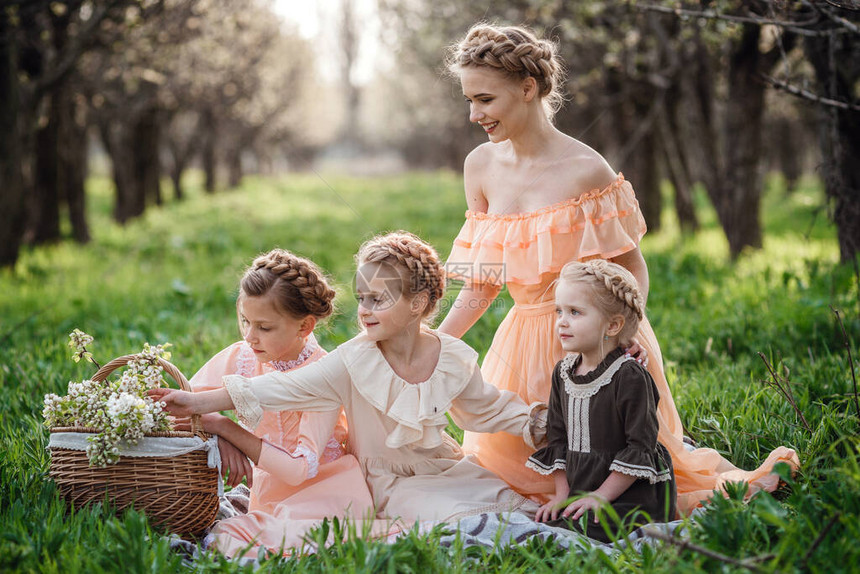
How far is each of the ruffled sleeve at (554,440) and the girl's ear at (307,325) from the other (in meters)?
1.06

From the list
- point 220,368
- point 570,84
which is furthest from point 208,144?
point 220,368

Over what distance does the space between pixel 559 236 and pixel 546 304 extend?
31 centimetres

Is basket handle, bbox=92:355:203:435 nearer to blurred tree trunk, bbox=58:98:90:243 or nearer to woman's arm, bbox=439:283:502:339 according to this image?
woman's arm, bbox=439:283:502:339

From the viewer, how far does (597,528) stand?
286 cm

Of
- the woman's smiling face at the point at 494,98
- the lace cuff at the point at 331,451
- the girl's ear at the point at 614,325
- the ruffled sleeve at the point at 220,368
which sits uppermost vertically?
the woman's smiling face at the point at 494,98

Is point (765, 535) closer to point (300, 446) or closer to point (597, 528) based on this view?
point (597, 528)

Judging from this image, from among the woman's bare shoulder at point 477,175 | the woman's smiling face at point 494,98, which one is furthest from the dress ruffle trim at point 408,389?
the woman's smiling face at point 494,98

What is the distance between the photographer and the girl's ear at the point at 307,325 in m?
3.30

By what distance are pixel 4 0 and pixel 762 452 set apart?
6641mm

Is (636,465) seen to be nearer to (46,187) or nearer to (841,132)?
(841,132)

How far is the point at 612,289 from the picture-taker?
2842 millimetres

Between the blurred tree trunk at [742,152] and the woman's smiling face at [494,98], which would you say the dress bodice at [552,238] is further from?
the blurred tree trunk at [742,152]

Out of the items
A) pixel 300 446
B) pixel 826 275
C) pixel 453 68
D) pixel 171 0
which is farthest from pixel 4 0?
pixel 826 275

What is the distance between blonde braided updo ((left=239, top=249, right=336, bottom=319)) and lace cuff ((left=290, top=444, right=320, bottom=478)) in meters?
0.55
